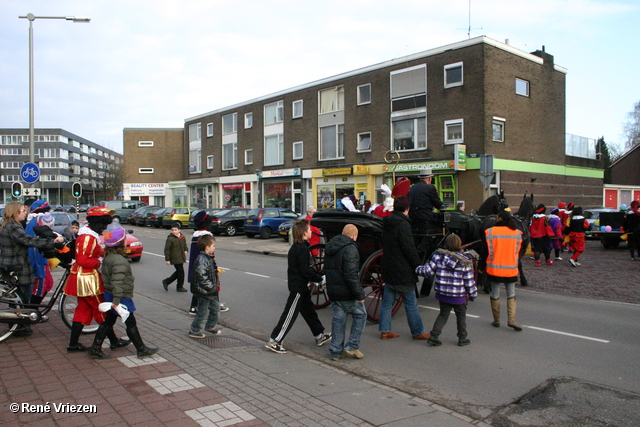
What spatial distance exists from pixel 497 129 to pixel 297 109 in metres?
15.3

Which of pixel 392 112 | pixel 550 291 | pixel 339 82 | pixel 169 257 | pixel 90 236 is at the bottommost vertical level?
pixel 550 291

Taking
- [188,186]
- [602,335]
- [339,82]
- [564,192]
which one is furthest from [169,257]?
[188,186]

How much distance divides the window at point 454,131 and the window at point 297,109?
1277 cm

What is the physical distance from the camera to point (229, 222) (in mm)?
26375

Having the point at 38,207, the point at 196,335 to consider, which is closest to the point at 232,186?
the point at 38,207

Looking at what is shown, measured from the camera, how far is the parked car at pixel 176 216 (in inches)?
1228

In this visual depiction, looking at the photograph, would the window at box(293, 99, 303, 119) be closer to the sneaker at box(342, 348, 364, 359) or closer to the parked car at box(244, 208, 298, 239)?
the parked car at box(244, 208, 298, 239)

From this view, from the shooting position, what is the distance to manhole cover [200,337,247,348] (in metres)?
6.19

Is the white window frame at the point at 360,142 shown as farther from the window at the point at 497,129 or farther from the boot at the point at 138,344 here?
the boot at the point at 138,344

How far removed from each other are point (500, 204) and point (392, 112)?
1957 cm

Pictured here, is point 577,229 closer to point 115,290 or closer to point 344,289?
point 344,289

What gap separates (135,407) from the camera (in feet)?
13.5

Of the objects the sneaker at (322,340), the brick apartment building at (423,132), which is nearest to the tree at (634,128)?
the brick apartment building at (423,132)

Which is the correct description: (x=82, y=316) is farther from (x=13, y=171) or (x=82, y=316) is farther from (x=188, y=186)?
(x=13, y=171)
